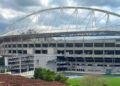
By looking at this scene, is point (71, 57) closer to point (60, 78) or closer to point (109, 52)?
point (109, 52)

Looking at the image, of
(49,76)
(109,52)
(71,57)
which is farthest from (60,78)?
(71,57)

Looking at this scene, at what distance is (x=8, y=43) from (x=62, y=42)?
21.0 m

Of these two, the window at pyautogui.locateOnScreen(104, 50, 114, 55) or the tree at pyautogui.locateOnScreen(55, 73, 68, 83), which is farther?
the window at pyautogui.locateOnScreen(104, 50, 114, 55)

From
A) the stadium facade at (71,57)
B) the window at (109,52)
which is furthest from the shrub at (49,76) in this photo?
the window at (109,52)

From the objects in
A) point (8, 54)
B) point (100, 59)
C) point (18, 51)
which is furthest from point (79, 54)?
point (8, 54)

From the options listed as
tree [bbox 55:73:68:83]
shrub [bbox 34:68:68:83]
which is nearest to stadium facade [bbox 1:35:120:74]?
shrub [bbox 34:68:68:83]

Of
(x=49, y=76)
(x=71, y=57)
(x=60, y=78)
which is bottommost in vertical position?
(x=60, y=78)

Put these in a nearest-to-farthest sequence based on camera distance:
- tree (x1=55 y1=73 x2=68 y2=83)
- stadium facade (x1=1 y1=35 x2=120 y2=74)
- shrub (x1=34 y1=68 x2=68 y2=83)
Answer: shrub (x1=34 y1=68 x2=68 y2=83)
tree (x1=55 y1=73 x2=68 y2=83)
stadium facade (x1=1 y1=35 x2=120 y2=74)

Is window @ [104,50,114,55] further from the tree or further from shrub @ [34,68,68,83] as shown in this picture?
the tree

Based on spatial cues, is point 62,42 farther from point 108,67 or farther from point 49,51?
point 108,67

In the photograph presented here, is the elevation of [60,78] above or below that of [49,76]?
below

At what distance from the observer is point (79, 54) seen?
201ft

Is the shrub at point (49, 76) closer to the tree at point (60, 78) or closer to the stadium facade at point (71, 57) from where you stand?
the tree at point (60, 78)

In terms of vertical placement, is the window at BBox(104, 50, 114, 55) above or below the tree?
above
